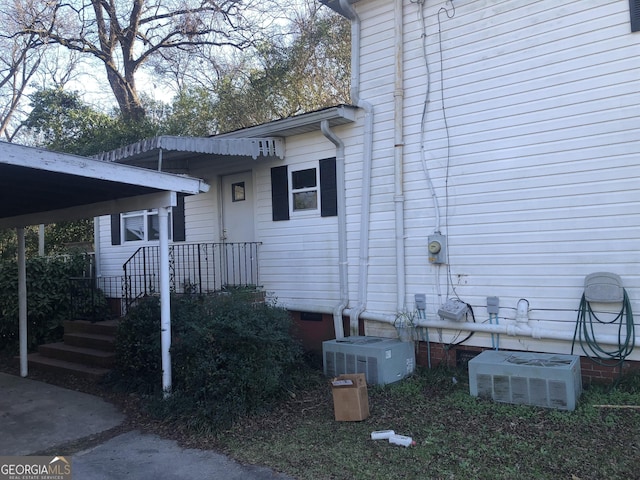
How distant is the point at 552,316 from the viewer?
18.9 feet

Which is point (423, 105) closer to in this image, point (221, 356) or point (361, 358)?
point (361, 358)

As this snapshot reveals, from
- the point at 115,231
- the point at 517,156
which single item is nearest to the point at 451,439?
the point at 517,156

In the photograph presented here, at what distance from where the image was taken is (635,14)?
17.3ft

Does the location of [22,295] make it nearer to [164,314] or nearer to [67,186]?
[67,186]

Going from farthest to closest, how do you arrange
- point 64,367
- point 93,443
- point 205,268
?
point 205,268 → point 64,367 → point 93,443

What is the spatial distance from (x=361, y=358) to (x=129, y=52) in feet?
51.6

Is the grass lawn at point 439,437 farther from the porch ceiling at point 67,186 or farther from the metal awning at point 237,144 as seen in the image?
the metal awning at point 237,144

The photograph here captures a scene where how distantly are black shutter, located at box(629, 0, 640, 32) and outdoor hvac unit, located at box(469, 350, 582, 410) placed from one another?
3.47 meters

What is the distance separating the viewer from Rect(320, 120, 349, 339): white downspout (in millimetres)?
7426

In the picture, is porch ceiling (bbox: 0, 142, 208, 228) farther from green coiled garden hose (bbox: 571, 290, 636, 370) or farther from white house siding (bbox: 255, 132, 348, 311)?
green coiled garden hose (bbox: 571, 290, 636, 370)

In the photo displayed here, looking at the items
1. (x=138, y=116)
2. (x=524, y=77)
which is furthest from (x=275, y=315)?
(x=138, y=116)

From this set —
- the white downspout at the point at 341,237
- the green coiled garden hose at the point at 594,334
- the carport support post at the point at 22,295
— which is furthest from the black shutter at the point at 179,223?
the green coiled garden hose at the point at 594,334

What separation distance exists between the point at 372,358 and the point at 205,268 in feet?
13.9

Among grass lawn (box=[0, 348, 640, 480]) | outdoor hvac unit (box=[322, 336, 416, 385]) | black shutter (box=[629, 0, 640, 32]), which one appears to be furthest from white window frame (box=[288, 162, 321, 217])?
black shutter (box=[629, 0, 640, 32])
